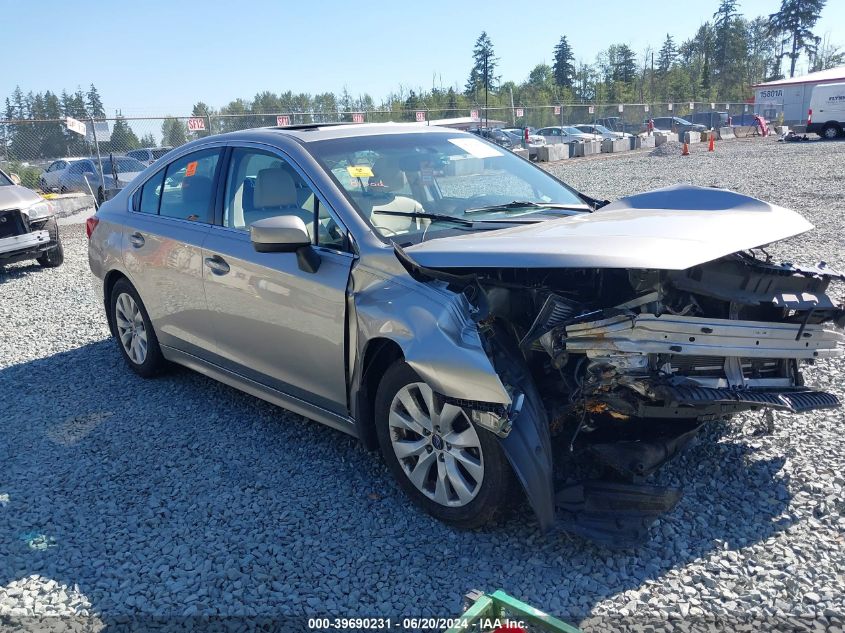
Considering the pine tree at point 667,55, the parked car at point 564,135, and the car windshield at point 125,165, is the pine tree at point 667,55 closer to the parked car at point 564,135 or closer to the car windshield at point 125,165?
the parked car at point 564,135

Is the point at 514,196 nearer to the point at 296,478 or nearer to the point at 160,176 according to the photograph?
the point at 296,478

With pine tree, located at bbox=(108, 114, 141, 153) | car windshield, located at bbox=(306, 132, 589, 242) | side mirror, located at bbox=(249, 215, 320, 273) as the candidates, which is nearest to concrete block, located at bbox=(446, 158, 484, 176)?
car windshield, located at bbox=(306, 132, 589, 242)

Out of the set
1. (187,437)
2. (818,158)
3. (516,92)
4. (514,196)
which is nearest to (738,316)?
(514,196)

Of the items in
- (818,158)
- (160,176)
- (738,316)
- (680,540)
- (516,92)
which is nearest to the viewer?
Result: (680,540)

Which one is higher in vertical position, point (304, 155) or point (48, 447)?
point (304, 155)

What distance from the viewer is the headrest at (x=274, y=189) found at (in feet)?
13.6

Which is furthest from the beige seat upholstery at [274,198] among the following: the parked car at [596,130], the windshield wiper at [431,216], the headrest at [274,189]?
the parked car at [596,130]

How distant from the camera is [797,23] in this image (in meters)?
89.1

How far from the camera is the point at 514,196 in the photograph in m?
4.38

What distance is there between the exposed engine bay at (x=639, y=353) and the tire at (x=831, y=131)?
113ft

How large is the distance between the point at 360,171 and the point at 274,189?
21.6 inches

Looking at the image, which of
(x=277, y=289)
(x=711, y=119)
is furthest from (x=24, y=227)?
(x=711, y=119)

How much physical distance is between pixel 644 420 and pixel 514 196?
62.0 inches

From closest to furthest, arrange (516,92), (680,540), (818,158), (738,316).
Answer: (680,540), (738,316), (818,158), (516,92)
